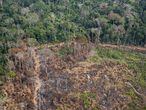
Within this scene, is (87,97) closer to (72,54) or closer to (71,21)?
(72,54)

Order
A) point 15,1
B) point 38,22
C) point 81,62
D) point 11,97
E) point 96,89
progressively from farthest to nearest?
point 15,1
point 38,22
point 81,62
point 96,89
point 11,97

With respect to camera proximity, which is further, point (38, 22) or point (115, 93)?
point (38, 22)

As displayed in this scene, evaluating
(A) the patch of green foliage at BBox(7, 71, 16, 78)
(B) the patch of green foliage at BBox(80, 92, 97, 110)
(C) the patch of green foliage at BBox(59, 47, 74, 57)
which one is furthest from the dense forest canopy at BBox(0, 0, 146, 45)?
(B) the patch of green foliage at BBox(80, 92, 97, 110)

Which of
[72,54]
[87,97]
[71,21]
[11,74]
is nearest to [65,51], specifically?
[72,54]

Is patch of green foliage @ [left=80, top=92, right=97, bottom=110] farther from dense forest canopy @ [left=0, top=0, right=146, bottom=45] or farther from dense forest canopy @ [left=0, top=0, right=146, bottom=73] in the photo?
dense forest canopy @ [left=0, top=0, right=146, bottom=45]

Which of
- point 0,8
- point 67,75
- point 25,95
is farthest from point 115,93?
point 0,8

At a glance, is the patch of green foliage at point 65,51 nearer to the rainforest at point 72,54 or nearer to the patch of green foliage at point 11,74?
the rainforest at point 72,54

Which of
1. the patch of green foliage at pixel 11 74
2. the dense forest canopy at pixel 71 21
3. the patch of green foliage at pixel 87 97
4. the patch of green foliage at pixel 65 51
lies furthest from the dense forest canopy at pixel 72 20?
the patch of green foliage at pixel 87 97

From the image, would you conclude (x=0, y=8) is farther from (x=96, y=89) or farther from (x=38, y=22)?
(x=96, y=89)
